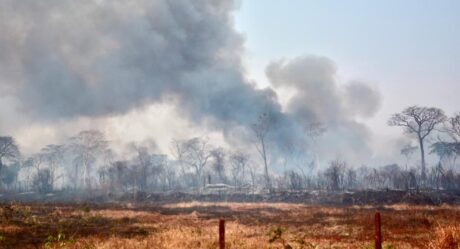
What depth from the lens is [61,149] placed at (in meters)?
111

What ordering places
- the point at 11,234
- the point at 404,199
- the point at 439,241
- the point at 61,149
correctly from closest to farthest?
the point at 439,241, the point at 11,234, the point at 404,199, the point at 61,149

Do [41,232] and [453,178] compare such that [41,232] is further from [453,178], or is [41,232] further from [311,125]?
[311,125]

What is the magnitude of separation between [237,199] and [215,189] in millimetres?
12487

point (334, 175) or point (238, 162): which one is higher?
point (238, 162)

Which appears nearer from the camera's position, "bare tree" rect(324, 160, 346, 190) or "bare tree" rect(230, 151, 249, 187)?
"bare tree" rect(324, 160, 346, 190)

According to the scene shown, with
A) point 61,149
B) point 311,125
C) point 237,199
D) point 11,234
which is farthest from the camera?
point 61,149

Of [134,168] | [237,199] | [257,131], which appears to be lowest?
[237,199]

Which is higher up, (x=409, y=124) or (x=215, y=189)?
(x=409, y=124)

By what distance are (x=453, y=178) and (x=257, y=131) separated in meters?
33.9

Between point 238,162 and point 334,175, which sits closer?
point 334,175

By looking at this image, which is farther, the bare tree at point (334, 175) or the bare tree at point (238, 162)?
the bare tree at point (238, 162)

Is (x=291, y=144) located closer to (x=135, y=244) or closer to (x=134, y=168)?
(x=134, y=168)

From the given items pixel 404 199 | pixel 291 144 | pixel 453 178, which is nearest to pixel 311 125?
pixel 291 144

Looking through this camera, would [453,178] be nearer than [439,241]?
No
